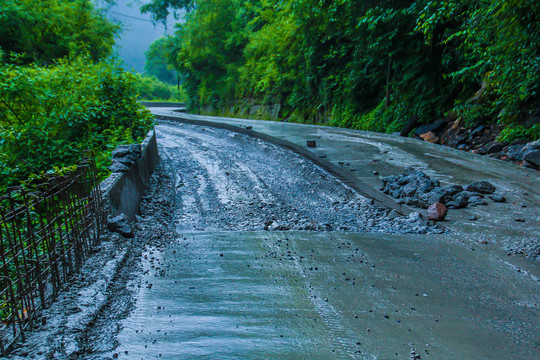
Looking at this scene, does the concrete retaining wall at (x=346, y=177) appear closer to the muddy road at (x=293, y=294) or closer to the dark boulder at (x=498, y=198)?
the muddy road at (x=293, y=294)

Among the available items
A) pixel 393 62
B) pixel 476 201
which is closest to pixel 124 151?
pixel 476 201

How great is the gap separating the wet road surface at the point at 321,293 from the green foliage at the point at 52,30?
12332mm

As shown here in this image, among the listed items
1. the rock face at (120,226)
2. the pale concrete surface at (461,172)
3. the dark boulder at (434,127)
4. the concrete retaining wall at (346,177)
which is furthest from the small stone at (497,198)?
the dark boulder at (434,127)

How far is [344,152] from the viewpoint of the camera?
376 inches

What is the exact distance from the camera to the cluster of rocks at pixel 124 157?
5.67 meters

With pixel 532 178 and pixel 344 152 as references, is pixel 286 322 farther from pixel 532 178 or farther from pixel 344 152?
pixel 344 152

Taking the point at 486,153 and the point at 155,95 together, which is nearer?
the point at 486,153

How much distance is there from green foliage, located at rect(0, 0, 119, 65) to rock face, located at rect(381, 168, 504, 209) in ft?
41.9

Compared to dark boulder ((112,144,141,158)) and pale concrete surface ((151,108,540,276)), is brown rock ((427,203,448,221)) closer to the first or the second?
pale concrete surface ((151,108,540,276))

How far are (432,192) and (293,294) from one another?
3580 mm

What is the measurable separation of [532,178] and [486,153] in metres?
2.68

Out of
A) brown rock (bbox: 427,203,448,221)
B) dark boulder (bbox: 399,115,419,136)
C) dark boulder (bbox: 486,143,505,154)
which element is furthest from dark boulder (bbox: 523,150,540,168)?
dark boulder (bbox: 399,115,419,136)

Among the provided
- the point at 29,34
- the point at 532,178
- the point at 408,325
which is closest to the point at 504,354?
the point at 408,325

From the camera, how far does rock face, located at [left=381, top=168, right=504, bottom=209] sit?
18.8 ft
